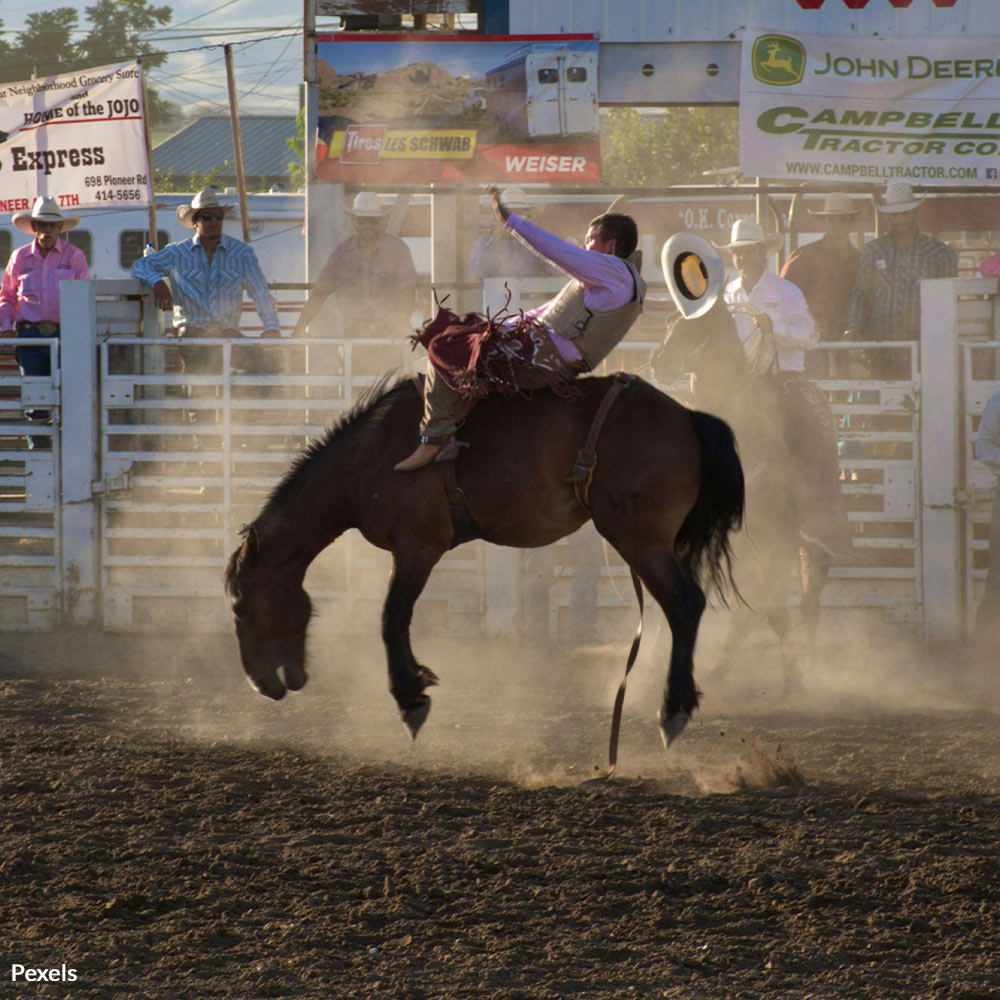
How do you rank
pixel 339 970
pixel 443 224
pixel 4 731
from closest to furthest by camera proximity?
pixel 339 970, pixel 4 731, pixel 443 224

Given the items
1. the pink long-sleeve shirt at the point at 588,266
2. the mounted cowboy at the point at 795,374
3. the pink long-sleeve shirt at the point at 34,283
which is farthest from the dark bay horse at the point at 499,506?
the pink long-sleeve shirt at the point at 34,283

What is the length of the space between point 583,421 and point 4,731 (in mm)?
2913

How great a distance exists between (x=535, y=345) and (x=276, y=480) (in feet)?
13.2

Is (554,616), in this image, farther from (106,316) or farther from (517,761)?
(106,316)

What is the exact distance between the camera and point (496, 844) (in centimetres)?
421

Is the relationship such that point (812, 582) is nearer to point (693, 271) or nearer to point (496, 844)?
point (693, 271)

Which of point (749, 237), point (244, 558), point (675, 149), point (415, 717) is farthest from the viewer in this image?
point (675, 149)

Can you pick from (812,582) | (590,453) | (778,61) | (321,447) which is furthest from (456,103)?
(590,453)

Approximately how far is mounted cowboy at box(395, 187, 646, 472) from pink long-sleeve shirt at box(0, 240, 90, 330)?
5.31m

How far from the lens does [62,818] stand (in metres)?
4.51

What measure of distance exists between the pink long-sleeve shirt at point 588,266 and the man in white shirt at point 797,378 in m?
1.91

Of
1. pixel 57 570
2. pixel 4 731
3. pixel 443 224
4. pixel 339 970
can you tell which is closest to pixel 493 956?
pixel 339 970

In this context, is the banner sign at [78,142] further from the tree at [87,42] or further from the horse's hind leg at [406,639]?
the tree at [87,42]

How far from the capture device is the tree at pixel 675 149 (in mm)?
41812
